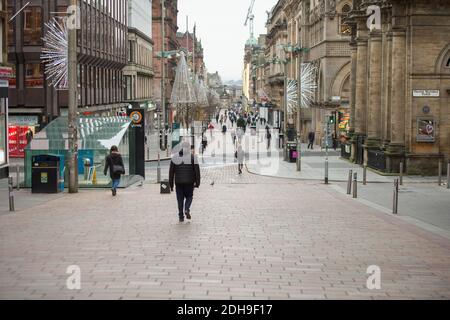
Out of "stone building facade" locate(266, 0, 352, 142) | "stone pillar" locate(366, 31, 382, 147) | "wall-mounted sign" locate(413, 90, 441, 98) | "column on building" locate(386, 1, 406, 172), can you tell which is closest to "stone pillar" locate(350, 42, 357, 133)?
"stone pillar" locate(366, 31, 382, 147)

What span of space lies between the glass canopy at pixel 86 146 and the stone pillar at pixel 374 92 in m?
14.4

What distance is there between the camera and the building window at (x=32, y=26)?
45719 millimetres

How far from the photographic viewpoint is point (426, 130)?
1235 inches

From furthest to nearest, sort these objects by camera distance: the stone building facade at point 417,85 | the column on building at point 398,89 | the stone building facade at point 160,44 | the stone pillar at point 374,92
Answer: the stone building facade at point 160,44
the stone pillar at point 374,92
the column on building at point 398,89
the stone building facade at point 417,85

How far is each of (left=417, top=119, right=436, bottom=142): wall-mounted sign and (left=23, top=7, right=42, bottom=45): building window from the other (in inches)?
998

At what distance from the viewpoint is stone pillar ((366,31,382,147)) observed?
3566 cm

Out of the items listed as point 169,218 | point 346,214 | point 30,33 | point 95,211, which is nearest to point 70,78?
point 95,211

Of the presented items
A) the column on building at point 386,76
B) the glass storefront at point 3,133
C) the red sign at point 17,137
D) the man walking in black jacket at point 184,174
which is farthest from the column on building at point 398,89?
the red sign at point 17,137

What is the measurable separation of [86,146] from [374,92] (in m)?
16.5
